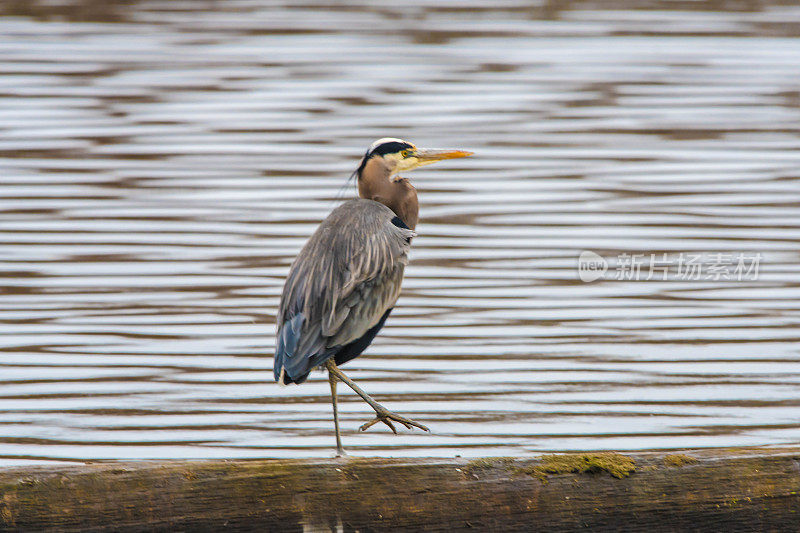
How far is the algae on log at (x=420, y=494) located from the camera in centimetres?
364

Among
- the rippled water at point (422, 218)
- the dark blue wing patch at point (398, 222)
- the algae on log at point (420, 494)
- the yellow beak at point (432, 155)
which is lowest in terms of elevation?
the rippled water at point (422, 218)

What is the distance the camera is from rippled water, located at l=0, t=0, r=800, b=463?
593cm

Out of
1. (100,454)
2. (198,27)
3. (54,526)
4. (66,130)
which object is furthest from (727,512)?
(198,27)

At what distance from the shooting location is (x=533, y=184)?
32.8 feet

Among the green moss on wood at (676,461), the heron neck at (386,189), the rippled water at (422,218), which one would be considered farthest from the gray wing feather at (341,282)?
the green moss on wood at (676,461)

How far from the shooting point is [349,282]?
4.67 m

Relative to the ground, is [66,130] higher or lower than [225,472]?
lower

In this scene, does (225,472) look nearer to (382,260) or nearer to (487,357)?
(382,260)

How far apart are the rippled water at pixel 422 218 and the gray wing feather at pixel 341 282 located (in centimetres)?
91

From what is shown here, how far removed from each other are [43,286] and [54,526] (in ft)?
14.2

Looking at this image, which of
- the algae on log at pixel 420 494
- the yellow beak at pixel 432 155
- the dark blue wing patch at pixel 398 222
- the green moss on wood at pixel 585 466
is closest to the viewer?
the algae on log at pixel 420 494

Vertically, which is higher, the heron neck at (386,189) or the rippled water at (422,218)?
the heron neck at (386,189)

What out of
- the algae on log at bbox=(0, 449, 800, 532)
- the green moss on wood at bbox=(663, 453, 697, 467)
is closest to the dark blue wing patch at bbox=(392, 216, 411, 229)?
the algae on log at bbox=(0, 449, 800, 532)

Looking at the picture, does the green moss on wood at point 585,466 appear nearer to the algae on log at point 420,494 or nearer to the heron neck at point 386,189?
the algae on log at point 420,494
